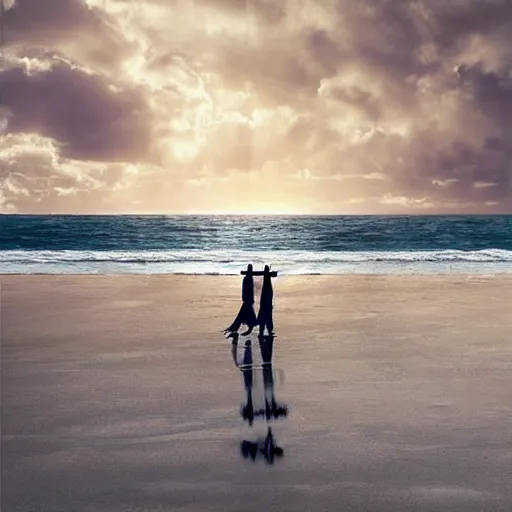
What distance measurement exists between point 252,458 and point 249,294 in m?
6.99

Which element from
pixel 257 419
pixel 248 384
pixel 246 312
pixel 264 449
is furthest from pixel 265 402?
pixel 246 312

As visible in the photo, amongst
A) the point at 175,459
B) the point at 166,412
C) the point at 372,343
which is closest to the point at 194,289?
the point at 372,343

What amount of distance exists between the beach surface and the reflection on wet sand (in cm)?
11

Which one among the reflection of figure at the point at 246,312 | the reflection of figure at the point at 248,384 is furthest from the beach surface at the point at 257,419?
the reflection of figure at the point at 246,312

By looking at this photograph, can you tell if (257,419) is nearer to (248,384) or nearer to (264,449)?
(264,449)

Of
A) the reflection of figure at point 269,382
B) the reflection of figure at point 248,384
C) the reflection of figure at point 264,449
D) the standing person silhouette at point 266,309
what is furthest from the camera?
the standing person silhouette at point 266,309

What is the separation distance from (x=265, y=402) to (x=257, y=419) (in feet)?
2.49

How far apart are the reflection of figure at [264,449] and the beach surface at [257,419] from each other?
0.45ft

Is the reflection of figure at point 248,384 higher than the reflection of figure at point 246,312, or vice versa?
the reflection of figure at point 246,312

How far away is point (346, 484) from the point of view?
6.09 m

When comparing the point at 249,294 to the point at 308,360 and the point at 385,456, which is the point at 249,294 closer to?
the point at 308,360

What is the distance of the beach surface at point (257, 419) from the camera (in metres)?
5.96

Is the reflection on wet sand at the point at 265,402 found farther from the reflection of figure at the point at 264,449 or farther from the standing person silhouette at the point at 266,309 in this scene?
the standing person silhouette at the point at 266,309

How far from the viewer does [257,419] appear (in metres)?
8.01
